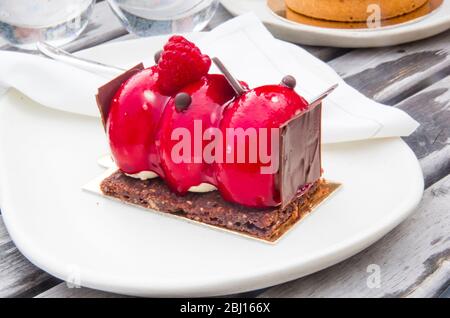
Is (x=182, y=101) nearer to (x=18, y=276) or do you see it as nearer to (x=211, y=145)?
(x=211, y=145)

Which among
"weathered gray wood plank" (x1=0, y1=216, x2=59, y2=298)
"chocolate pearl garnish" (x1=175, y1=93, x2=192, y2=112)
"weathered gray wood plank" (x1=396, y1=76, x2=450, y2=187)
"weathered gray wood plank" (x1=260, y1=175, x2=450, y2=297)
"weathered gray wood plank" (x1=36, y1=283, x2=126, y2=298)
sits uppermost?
"chocolate pearl garnish" (x1=175, y1=93, x2=192, y2=112)

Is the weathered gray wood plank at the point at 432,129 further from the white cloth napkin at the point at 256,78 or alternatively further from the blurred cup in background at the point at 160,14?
the blurred cup in background at the point at 160,14

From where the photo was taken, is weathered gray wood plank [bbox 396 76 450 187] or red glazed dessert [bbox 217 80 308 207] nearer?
red glazed dessert [bbox 217 80 308 207]

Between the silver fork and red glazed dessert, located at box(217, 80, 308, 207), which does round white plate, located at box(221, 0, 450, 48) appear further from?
red glazed dessert, located at box(217, 80, 308, 207)

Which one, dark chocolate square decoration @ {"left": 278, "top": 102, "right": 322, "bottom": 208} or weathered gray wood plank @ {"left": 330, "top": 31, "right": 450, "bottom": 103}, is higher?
dark chocolate square decoration @ {"left": 278, "top": 102, "right": 322, "bottom": 208}

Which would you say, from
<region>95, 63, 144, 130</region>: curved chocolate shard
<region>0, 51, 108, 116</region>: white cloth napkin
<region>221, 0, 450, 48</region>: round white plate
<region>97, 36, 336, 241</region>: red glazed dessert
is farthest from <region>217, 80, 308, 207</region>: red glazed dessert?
<region>221, 0, 450, 48</region>: round white plate

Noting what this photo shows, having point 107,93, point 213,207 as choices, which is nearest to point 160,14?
point 107,93
